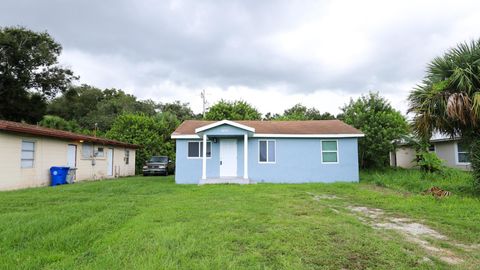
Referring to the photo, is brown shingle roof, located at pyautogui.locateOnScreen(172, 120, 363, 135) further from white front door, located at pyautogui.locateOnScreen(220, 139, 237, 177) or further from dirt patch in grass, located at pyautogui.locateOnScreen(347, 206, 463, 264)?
dirt patch in grass, located at pyautogui.locateOnScreen(347, 206, 463, 264)

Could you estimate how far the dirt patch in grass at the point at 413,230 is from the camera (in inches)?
179

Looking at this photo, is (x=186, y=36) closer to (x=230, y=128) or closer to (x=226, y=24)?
(x=226, y=24)

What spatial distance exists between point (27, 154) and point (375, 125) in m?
17.5

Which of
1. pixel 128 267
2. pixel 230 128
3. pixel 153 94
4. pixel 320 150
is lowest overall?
pixel 128 267

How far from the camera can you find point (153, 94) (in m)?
48.6

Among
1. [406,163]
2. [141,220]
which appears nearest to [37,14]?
[141,220]

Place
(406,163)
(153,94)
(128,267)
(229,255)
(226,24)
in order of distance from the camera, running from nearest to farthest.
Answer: (128,267), (229,255), (226,24), (406,163), (153,94)

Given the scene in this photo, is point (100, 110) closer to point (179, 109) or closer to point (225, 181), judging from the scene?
point (179, 109)

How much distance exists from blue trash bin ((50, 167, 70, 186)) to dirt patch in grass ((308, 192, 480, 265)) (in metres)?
12.9

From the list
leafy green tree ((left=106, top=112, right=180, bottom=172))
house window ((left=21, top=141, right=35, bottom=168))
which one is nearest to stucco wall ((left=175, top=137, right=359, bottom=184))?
house window ((left=21, top=141, right=35, bottom=168))

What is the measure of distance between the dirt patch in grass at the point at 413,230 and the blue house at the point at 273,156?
7324mm

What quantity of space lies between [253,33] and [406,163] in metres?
18.4

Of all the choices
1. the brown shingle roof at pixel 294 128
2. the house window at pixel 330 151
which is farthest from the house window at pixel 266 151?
the house window at pixel 330 151

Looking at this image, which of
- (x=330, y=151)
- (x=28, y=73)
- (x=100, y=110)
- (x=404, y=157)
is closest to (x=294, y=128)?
(x=330, y=151)
